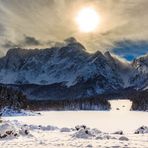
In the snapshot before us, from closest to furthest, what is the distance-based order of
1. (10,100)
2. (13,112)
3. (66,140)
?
(66,140), (13,112), (10,100)

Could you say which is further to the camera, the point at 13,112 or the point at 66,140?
the point at 13,112

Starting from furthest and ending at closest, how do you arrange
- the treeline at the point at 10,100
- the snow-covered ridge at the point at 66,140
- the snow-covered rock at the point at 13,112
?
the treeline at the point at 10,100 → the snow-covered rock at the point at 13,112 → the snow-covered ridge at the point at 66,140

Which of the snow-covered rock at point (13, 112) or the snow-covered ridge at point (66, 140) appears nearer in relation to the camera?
the snow-covered ridge at point (66, 140)

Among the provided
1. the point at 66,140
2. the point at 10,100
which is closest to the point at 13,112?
the point at 10,100

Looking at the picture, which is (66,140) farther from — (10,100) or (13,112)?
(10,100)

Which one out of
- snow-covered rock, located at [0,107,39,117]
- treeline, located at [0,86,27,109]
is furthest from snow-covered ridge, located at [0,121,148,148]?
treeline, located at [0,86,27,109]

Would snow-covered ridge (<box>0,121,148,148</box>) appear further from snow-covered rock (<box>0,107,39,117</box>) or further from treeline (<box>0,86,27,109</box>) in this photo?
treeline (<box>0,86,27,109</box>)

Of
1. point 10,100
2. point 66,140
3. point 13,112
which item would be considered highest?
point 10,100

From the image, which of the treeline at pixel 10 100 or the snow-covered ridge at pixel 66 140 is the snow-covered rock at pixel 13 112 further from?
the snow-covered ridge at pixel 66 140

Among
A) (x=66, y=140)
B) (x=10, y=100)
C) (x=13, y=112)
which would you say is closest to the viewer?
(x=66, y=140)

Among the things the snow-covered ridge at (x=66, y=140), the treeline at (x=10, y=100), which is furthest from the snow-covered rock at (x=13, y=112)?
the snow-covered ridge at (x=66, y=140)

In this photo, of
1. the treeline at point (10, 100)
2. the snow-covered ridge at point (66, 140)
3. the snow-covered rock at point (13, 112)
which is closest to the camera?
the snow-covered ridge at point (66, 140)

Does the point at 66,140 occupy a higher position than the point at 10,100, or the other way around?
the point at 10,100

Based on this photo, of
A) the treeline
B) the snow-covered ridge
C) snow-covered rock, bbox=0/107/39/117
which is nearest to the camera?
the snow-covered ridge
